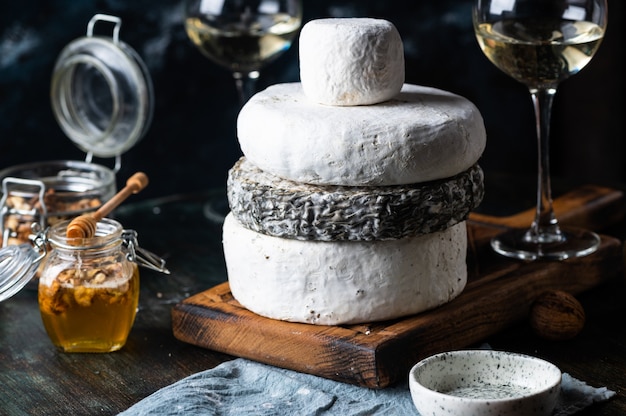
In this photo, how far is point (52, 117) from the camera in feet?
7.93

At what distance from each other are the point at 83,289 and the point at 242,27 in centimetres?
84

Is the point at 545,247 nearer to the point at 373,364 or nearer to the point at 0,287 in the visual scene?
the point at 373,364

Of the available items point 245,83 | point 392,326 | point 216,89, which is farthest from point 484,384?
point 216,89

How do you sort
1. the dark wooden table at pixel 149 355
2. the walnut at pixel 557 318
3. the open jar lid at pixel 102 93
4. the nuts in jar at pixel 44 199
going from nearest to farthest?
1. the dark wooden table at pixel 149 355
2. the walnut at pixel 557 318
3. the nuts in jar at pixel 44 199
4. the open jar lid at pixel 102 93

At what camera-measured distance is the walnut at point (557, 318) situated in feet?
3.97

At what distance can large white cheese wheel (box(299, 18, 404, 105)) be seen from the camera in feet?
3.81

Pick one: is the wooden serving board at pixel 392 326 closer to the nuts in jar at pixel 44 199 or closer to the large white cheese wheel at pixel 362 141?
the large white cheese wheel at pixel 362 141

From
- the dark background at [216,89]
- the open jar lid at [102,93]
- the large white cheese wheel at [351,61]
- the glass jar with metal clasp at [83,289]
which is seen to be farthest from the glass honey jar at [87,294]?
the dark background at [216,89]

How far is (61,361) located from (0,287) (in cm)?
12

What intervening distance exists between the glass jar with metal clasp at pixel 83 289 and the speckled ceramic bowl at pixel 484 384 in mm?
406

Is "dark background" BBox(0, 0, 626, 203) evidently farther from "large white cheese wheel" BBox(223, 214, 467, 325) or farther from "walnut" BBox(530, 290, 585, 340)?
"walnut" BBox(530, 290, 585, 340)

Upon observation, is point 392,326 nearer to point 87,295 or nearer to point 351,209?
point 351,209

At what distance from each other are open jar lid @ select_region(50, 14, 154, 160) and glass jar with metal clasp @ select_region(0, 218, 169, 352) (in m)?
0.45

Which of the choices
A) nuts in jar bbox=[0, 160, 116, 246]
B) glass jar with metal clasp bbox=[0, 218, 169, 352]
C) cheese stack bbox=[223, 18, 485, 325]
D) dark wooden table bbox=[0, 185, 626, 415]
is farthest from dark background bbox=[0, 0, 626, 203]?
cheese stack bbox=[223, 18, 485, 325]
